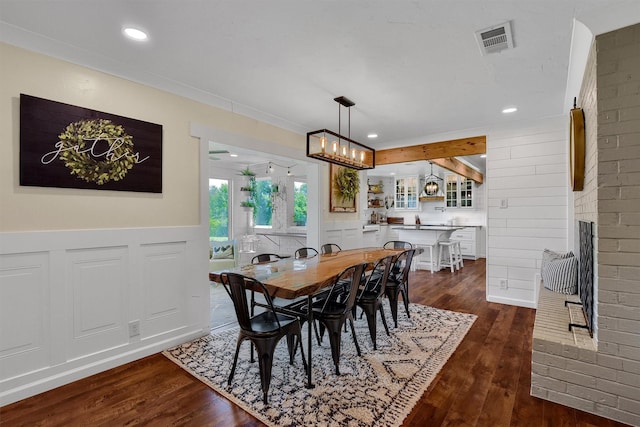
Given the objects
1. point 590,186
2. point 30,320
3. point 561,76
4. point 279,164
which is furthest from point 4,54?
point 279,164

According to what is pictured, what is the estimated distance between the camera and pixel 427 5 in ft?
5.83

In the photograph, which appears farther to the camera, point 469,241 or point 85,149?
point 469,241

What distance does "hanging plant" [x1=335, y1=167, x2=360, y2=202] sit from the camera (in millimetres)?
5109

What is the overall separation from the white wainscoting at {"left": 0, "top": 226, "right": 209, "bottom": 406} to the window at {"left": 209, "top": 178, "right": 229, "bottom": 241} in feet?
13.1

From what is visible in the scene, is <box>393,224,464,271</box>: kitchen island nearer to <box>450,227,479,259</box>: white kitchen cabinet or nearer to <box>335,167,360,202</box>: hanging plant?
<box>450,227,479,259</box>: white kitchen cabinet

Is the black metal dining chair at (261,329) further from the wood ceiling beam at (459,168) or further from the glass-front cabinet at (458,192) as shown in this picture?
the glass-front cabinet at (458,192)

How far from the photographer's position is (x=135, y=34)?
6.78 ft

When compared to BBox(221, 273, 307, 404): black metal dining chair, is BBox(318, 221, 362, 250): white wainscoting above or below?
above

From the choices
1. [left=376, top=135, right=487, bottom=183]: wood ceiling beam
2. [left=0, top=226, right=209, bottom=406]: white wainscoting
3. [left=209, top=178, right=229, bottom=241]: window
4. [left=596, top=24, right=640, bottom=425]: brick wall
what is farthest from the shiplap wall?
[left=209, top=178, right=229, bottom=241]: window

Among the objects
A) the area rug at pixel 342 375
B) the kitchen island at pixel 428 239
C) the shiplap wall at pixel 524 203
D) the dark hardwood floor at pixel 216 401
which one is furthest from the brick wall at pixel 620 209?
the kitchen island at pixel 428 239

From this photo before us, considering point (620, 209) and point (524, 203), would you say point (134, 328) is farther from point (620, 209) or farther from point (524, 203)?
point (524, 203)

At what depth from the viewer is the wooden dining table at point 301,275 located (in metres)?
2.08

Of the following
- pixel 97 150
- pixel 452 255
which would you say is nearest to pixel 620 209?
pixel 97 150

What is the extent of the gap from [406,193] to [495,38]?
733 centimetres
